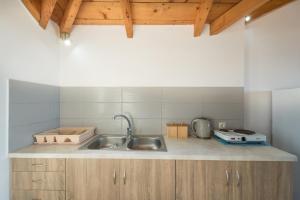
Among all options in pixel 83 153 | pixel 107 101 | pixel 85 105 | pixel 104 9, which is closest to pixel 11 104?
pixel 83 153

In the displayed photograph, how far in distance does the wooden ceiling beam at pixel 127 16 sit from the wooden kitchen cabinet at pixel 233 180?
158cm

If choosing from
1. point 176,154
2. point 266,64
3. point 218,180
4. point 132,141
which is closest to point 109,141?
point 132,141

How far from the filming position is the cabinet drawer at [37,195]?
1.45m

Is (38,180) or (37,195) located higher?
(38,180)

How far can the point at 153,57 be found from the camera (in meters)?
2.20

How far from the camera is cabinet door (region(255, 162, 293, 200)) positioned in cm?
139

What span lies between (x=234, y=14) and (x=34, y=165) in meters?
2.31

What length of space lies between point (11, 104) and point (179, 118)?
1.69m

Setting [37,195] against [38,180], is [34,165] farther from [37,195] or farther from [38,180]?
[37,195]

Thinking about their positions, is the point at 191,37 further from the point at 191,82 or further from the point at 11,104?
the point at 11,104

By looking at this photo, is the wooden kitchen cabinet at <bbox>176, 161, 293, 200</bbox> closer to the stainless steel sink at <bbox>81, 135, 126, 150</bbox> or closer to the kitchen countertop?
the kitchen countertop

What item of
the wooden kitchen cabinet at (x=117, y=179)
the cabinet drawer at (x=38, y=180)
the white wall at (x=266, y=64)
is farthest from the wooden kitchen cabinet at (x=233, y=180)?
the white wall at (x=266, y=64)

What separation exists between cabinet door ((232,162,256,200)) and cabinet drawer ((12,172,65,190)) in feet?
4.62

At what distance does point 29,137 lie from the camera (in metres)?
1.66
